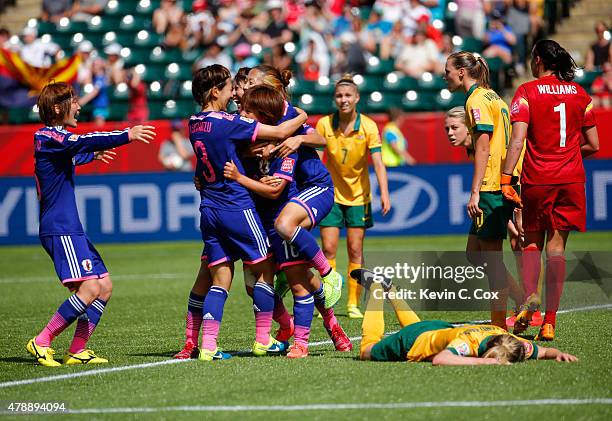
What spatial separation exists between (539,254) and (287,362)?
2176 mm

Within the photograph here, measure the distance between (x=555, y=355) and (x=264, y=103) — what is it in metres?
2.56

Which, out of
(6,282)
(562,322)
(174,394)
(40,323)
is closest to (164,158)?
(6,282)

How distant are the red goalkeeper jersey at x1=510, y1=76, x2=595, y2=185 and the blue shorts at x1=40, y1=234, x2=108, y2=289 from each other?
315 centimetres

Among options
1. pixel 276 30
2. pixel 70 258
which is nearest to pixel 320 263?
pixel 70 258

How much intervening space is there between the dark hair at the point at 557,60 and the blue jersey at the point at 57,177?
3297 millimetres

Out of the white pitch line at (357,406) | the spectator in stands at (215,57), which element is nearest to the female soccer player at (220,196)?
the white pitch line at (357,406)

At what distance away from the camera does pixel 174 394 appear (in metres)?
6.04

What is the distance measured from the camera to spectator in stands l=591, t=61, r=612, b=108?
18484 mm

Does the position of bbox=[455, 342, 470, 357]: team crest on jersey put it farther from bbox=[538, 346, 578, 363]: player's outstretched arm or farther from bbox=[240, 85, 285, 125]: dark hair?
bbox=[240, 85, 285, 125]: dark hair

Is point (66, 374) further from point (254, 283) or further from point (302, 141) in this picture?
point (302, 141)

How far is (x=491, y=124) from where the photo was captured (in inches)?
314

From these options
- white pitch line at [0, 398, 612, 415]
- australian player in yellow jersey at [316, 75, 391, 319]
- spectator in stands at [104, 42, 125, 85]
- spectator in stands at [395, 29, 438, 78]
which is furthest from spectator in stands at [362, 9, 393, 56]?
white pitch line at [0, 398, 612, 415]

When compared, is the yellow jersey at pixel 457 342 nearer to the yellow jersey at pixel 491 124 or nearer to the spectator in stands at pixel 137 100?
the yellow jersey at pixel 491 124

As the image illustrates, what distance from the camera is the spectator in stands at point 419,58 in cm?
2059
